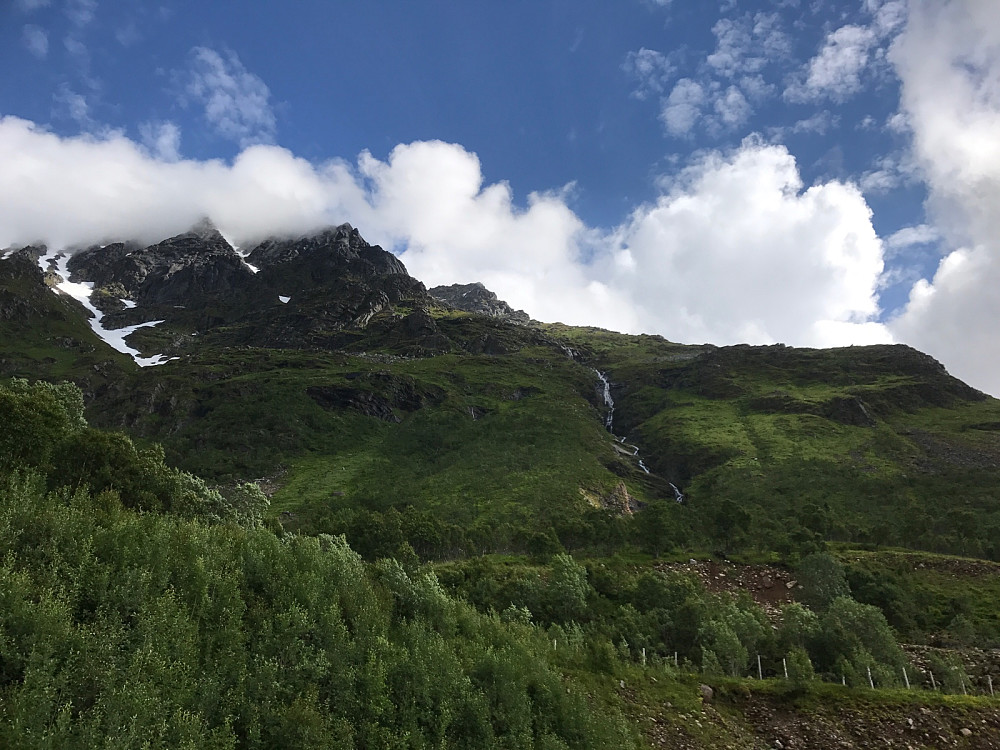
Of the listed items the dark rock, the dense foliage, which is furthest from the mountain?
the dark rock

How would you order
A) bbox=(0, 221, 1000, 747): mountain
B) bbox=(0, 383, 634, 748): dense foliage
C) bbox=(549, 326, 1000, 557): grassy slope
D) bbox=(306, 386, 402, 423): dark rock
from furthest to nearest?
bbox=(306, 386, 402, 423): dark rock < bbox=(549, 326, 1000, 557): grassy slope < bbox=(0, 221, 1000, 747): mountain < bbox=(0, 383, 634, 748): dense foliage

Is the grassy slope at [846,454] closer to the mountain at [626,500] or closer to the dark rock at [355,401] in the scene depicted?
the mountain at [626,500]

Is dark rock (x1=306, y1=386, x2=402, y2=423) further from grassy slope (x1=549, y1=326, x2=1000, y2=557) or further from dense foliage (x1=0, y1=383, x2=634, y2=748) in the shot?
dense foliage (x1=0, y1=383, x2=634, y2=748)

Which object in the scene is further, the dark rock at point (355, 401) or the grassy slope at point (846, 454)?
the dark rock at point (355, 401)

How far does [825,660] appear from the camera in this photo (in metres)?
35.2

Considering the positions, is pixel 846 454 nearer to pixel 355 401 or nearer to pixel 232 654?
pixel 355 401

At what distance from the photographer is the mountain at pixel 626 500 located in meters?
31.9

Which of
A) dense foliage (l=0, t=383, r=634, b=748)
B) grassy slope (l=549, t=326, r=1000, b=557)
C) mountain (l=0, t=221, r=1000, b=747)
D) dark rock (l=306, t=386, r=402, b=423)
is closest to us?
dense foliage (l=0, t=383, r=634, b=748)

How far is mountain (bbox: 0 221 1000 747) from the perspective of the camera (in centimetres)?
3191

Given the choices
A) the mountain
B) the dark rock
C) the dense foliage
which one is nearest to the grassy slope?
the mountain

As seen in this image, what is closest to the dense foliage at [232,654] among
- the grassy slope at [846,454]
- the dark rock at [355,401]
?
the grassy slope at [846,454]

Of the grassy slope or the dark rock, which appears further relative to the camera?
the dark rock

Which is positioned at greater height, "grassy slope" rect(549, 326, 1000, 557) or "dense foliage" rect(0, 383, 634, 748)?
"grassy slope" rect(549, 326, 1000, 557)

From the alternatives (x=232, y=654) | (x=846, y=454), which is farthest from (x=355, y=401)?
(x=232, y=654)
